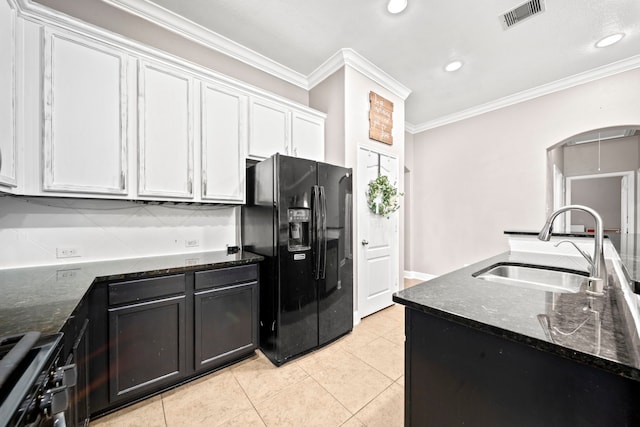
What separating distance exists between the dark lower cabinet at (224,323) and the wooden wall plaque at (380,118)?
94.9 inches

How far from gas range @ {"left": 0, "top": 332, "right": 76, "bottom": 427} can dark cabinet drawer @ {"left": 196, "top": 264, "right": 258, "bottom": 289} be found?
0.98 m

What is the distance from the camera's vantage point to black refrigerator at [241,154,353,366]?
209 cm

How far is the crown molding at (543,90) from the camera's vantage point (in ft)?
9.36

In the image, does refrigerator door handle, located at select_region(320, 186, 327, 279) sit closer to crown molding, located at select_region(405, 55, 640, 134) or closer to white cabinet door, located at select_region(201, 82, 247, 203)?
white cabinet door, located at select_region(201, 82, 247, 203)

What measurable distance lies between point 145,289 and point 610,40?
4.89 meters

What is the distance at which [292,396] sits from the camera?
1731 millimetres

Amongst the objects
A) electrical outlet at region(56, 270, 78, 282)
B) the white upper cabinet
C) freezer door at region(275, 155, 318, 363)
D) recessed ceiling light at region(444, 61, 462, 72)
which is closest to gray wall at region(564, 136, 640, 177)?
recessed ceiling light at region(444, 61, 462, 72)

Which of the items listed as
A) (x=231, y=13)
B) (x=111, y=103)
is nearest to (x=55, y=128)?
(x=111, y=103)

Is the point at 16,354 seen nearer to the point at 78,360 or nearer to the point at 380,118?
the point at 78,360

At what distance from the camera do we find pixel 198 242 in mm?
2402

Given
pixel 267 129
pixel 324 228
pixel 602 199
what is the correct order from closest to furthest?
1. pixel 324 228
2. pixel 267 129
3. pixel 602 199

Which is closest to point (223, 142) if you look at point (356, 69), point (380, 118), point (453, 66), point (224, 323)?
point (224, 323)

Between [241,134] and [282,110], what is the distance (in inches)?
23.0

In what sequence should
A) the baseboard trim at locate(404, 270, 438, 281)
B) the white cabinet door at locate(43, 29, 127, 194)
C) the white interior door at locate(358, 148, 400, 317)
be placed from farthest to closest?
the baseboard trim at locate(404, 270, 438, 281) → the white interior door at locate(358, 148, 400, 317) → the white cabinet door at locate(43, 29, 127, 194)
